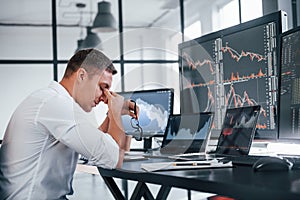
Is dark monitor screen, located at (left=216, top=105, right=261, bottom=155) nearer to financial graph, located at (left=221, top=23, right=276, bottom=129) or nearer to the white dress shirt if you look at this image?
financial graph, located at (left=221, top=23, right=276, bottom=129)

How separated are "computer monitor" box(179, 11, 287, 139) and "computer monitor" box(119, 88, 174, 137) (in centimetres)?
9

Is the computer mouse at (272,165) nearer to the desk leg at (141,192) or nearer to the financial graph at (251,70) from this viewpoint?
the financial graph at (251,70)

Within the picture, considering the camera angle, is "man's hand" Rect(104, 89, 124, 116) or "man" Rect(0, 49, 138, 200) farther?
"man's hand" Rect(104, 89, 124, 116)

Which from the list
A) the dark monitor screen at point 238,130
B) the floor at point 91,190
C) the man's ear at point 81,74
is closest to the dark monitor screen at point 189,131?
the dark monitor screen at point 238,130

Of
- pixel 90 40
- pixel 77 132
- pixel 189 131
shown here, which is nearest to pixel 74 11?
pixel 90 40

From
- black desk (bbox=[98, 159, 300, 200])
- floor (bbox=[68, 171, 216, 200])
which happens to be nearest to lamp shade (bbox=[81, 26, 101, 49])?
floor (bbox=[68, 171, 216, 200])

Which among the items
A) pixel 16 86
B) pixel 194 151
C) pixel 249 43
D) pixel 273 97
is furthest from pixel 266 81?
pixel 16 86

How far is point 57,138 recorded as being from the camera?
1707 millimetres

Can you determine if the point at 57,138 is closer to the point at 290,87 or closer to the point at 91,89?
the point at 91,89

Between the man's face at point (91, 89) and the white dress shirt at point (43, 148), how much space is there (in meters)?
0.11

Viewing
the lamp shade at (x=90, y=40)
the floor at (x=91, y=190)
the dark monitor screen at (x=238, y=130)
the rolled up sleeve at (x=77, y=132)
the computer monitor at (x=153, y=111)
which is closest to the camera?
the rolled up sleeve at (x=77, y=132)

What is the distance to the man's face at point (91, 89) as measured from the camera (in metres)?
1.96

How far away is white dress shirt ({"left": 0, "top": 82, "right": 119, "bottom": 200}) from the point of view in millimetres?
1692

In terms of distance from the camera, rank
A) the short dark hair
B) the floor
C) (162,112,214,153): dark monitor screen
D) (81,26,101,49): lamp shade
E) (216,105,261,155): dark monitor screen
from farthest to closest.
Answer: (81,26,101,49): lamp shade
the floor
(162,112,214,153): dark monitor screen
the short dark hair
(216,105,261,155): dark monitor screen
